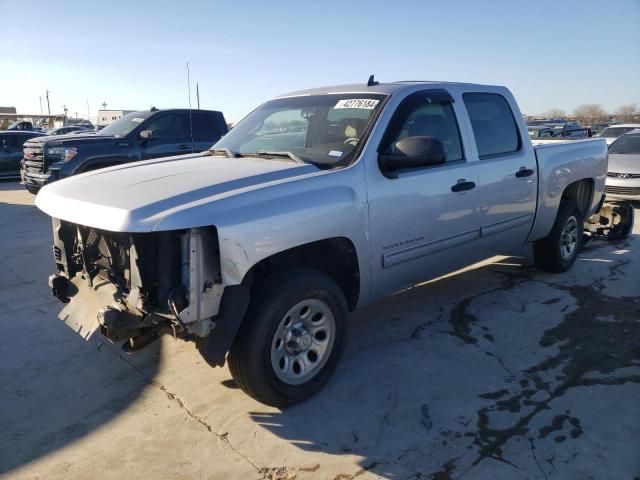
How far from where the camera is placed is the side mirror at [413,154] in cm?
343

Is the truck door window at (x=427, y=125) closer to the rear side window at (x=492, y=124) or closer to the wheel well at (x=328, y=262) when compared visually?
the rear side window at (x=492, y=124)

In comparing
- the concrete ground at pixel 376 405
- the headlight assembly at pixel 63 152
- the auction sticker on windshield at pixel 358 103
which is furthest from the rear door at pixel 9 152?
the auction sticker on windshield at pixel 358 103


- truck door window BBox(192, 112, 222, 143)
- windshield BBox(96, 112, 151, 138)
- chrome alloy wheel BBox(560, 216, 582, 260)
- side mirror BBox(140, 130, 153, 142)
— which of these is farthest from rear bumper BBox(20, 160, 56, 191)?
chrome alloy wheel BBox(560, 216, 582, 260)

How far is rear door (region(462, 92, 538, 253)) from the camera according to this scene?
4.41 metres

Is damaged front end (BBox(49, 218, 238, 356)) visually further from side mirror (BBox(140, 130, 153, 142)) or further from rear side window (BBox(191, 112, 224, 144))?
rear side window (BBox(191, 112, 224, 144))

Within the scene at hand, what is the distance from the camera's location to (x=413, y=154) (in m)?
3.43

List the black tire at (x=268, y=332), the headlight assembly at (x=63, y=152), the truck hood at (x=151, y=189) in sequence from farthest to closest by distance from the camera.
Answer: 1. the headlight assembly at (x=63, y=152)
2. the black tire at (x=268, y=332)
3. the truck hood at (x=151, y=189)

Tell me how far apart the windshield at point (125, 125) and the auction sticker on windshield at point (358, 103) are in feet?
22.4

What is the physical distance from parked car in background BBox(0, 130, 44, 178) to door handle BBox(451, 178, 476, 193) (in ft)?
54.2

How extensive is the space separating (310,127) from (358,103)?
1.40ft

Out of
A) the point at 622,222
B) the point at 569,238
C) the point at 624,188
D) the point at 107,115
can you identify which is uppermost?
the point at 107,115

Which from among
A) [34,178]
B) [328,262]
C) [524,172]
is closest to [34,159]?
[34,178]

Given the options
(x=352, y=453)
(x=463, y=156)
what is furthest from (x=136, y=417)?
(x=463, y=156)

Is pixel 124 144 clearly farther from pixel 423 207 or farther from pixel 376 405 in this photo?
pixel 376 405
